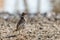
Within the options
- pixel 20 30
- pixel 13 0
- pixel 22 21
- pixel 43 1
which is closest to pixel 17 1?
pixel 13 0

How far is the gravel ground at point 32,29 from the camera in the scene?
54.7 inches

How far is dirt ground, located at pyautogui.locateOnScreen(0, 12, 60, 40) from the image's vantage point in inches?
54.7

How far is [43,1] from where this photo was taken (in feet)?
7.42

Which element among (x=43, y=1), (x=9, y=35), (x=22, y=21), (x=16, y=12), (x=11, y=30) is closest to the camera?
(x=9, y=35)

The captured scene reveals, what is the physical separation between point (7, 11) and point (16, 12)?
14cm

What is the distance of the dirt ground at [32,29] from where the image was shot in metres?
1.39

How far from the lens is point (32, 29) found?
5.13 feet

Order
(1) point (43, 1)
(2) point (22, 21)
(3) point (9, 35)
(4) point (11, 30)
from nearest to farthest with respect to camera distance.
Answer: (3) point (9, 35) → (4) point (11, 30) → (2) point (22, 21) → (1) point (43, 1)

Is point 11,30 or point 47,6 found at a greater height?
point 47,6

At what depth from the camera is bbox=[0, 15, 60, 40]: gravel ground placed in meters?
1.39

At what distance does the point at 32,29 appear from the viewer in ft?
5.13

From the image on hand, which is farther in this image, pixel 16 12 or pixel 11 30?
pixel 16 12

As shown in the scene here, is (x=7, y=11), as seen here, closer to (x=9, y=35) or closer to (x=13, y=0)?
(x=13, y=0)

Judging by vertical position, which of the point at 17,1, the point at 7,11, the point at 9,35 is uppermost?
the point at 17,1
